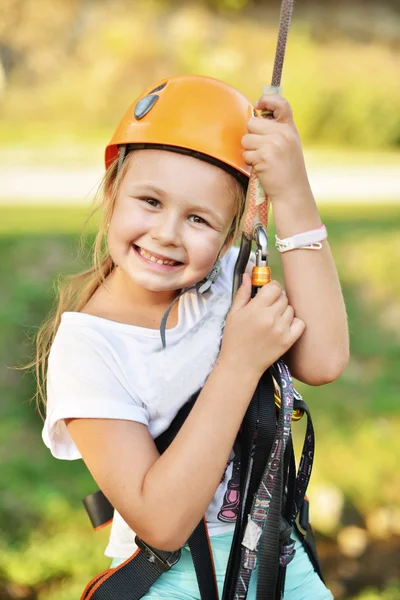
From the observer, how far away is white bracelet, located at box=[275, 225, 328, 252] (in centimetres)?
203

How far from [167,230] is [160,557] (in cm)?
80

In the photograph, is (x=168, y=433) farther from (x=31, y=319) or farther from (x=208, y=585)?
(x=31, y=319)

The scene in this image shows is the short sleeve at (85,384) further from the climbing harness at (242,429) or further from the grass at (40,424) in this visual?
the grass at (40,424)

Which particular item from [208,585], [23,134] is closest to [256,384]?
[208,585]

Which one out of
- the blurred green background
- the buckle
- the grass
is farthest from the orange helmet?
the blurred green background

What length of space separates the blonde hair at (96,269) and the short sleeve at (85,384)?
229 millimetres

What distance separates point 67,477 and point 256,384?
280cm

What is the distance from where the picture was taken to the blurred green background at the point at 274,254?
389 centimetres

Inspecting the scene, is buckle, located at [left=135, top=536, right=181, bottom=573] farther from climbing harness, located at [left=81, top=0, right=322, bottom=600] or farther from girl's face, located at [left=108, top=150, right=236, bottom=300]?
girl's face, located at [left=108, top=150, right=236, bottom=300]

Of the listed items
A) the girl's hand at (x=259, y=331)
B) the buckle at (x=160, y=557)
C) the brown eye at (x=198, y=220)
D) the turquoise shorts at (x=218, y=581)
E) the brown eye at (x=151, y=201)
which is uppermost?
the brown eye at (x=151, y=201)

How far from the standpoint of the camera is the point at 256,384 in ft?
6.32

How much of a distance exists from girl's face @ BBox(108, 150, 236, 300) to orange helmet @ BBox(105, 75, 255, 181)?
3cm

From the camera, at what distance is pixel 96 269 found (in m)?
2.34

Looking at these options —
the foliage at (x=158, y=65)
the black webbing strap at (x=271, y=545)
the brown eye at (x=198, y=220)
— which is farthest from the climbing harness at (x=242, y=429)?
the foliage at (x=158, y=65)
